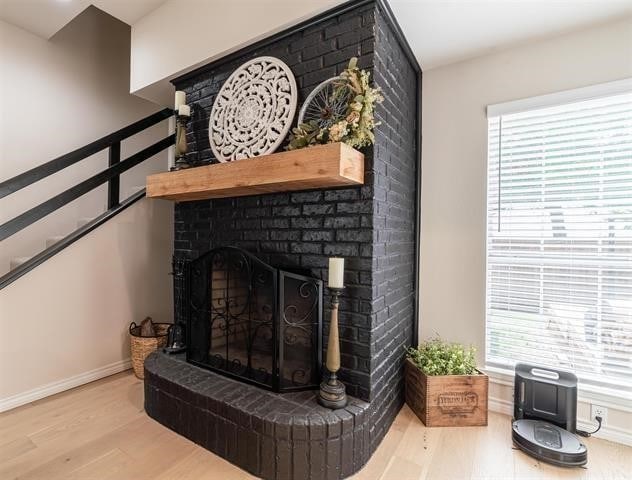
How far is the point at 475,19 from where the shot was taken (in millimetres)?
1903

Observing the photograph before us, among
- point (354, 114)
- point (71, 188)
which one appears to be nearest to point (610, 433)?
point (354, 114)

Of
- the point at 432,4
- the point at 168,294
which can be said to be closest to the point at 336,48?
the point at 432,4

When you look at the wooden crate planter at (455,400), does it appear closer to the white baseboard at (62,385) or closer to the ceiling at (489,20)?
the ceiling at (489,20)

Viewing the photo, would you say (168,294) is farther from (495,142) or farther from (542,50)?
(542,50)

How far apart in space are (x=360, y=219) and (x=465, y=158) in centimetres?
114

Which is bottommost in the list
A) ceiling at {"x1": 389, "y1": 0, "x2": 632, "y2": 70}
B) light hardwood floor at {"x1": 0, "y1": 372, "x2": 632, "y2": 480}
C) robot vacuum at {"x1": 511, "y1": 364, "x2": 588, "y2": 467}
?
light hardwood floor at {"x1": 0, "y1": 372, "x2": 632, "y2": 480}

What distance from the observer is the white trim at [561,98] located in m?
1.85

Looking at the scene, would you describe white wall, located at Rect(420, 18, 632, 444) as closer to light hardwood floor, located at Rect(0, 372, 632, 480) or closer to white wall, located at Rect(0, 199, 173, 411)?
light hardwood floor, located at Rect(0, 372, 632, 480)

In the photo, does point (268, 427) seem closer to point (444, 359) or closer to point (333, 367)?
point (333, 367)

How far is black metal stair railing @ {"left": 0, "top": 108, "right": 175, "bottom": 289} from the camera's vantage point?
220cm

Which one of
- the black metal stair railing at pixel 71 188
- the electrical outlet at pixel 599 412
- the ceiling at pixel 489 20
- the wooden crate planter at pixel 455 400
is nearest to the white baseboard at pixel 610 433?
the electrical outlet at pixel 599 412

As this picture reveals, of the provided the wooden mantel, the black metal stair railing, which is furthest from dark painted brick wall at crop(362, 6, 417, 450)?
the black metal stair railing

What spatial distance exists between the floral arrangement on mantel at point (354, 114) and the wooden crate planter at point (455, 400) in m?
1.51

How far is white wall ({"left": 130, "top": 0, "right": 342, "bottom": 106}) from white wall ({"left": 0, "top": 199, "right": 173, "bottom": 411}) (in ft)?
3.59
